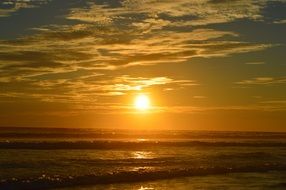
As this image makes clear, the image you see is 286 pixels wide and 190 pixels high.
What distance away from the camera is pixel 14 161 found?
40969mm

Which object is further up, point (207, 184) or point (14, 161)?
point (207, 184)

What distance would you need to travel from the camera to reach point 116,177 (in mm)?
32156

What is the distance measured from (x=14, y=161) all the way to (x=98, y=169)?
8.42 meters

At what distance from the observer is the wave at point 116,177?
28.1 m

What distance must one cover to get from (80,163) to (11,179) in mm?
12493

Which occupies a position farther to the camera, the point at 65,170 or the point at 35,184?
the point at 65,170

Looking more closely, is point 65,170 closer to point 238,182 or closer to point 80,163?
point 80,163

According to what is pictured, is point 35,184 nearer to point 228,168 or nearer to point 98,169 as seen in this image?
point 98,169

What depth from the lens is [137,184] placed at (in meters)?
30.1

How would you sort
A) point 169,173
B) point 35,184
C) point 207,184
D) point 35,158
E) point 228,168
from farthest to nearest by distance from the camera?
point 35,158 < point 228,168 < point 169,173 < point 207,184 < point 35,184

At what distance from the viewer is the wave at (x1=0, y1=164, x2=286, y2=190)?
92.1ft

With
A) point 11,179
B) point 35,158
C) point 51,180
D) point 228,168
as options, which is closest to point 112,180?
point 51,180

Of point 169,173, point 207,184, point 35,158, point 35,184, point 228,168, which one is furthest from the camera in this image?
point 35,158

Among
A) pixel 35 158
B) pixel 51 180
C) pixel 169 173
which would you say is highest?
pixel 51 180
